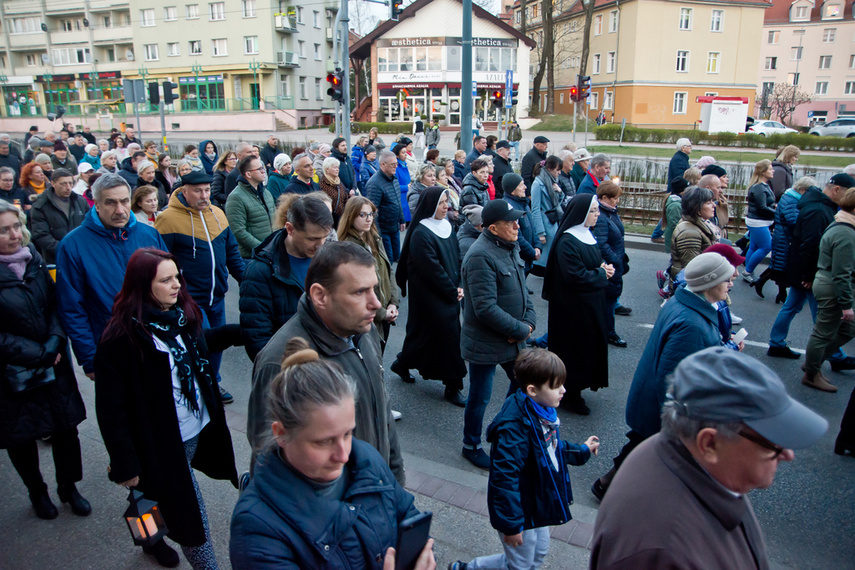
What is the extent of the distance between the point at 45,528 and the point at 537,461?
3028 millimetres

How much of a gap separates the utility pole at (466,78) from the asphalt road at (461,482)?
28.0ft

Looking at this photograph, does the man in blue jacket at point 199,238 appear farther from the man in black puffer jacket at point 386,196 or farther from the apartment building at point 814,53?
the apartment building at point 814,53

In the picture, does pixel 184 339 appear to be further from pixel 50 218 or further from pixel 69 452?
pixel 50 218

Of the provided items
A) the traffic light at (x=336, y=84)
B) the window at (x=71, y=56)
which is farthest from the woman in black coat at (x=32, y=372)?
the window at (x=71, y=56)

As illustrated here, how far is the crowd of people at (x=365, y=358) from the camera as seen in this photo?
171cm

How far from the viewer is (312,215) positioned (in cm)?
333

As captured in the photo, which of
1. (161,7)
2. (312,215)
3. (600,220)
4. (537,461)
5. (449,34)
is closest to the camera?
(537,461)

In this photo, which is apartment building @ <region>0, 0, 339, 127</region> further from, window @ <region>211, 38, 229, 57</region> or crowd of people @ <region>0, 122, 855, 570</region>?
crowd of people @ <region>0, 122, 855, 570</region>

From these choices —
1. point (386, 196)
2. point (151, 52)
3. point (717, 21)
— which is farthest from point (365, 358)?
point (151, 52)

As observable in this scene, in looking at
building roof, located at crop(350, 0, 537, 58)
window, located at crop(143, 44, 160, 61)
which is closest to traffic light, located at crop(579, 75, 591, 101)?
building roof, located at crop(350, 0, 537, 58)

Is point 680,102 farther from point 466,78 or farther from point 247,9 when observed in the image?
point 466,78

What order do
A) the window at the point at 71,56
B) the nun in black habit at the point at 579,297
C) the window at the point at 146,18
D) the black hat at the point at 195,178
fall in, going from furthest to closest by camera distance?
the window at the point at 71,56 → the window at the point at 146,18 → the nun in black habit at the point at 579,297 → the black hat at the point at 195,178

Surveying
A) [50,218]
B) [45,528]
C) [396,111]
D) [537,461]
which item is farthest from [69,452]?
[396,111]

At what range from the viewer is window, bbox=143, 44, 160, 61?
54.9 metres
